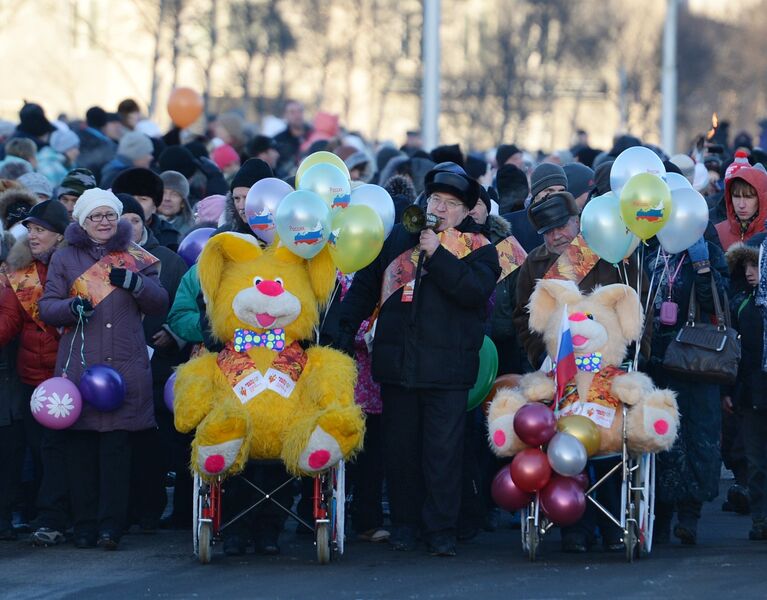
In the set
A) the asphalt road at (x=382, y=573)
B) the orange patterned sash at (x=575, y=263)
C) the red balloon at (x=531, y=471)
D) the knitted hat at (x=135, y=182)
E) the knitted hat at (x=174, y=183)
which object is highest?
the knitted hat at (x=174, y=183)

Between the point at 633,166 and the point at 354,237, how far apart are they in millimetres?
1675

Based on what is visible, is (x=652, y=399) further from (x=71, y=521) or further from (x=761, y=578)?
(x=71, y=521)

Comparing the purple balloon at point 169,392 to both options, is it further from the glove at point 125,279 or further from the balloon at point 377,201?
the balloon at point 377,201

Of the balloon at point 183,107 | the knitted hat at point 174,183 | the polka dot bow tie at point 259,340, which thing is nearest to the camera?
the polka dot bow tie at point 259,340

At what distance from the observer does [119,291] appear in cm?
1022

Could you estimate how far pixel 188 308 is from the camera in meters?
10.7

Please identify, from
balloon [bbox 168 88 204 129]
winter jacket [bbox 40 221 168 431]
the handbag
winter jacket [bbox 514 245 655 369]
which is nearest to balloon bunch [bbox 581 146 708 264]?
winter jacket [bbox 514 245 655 369]

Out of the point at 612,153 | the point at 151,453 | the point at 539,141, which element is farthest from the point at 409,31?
the point at 151,453

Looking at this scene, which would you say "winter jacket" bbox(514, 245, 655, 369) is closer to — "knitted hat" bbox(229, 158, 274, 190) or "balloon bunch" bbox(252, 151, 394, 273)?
"balloon bunch" bbox(252, 151, 394, 273)

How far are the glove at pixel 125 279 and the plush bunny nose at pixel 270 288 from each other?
93cm

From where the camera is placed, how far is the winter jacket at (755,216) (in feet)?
36.8

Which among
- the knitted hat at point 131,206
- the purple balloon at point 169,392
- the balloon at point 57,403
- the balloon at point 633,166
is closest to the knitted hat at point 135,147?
the knitted hat at point 131,206

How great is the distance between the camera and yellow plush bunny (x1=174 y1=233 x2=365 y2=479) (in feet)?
30.3

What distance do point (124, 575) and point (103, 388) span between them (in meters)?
1.11
